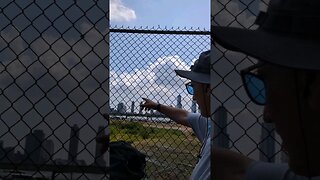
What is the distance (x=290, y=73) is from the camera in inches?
44.7

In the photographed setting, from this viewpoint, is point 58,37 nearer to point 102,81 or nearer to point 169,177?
point 102,81

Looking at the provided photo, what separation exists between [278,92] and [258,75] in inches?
5.4

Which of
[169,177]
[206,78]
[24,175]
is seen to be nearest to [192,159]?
[169,177]

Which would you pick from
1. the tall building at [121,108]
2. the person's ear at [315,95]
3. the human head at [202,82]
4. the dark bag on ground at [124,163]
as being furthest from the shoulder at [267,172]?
the tall building at [121,108]

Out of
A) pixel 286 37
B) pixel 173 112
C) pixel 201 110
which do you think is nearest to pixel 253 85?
pixel 286 37

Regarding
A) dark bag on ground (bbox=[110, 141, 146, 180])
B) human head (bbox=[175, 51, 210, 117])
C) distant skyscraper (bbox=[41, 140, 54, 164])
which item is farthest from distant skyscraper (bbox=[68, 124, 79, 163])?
human head (bbox=[175, 51, 210, 117])

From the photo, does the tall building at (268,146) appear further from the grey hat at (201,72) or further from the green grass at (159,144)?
the green grass at (159,144)

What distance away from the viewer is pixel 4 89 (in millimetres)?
2232

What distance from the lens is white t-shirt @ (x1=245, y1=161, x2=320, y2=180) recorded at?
118 cm

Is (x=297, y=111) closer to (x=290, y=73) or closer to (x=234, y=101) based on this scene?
(x=290, y=73)

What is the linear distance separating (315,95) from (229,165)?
1.52 ft

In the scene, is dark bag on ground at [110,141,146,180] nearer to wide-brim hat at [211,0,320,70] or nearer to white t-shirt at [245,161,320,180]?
white t-shirt at [245,161,320,180]

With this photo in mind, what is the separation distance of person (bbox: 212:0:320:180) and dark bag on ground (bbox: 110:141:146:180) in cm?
194

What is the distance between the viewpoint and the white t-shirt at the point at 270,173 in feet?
3.87
